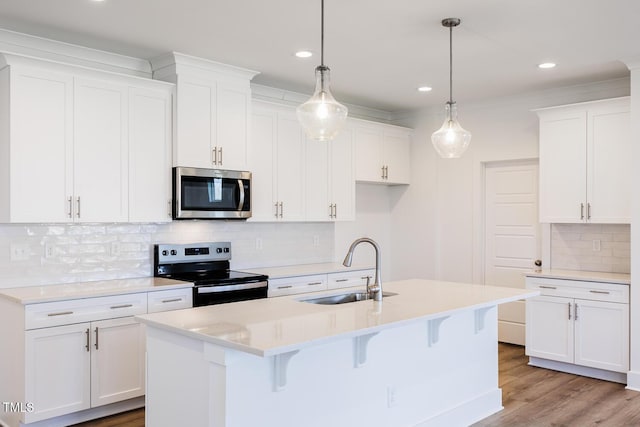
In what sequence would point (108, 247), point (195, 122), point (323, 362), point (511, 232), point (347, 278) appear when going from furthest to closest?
point (511, 232)
point (347, 278)
point (195, 122)
point (108, 247)
point (323, 362)

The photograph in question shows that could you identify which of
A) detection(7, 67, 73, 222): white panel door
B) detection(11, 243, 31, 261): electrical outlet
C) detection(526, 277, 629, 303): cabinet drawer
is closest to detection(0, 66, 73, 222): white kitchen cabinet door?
detection(7, 67, 73, 222): white panel door

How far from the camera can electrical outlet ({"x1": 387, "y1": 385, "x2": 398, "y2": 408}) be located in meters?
3.25

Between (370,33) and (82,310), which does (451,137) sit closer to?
(370,33)

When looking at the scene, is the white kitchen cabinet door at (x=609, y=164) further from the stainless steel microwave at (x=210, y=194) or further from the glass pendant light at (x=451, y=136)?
the stainless steel microwave at (x=210, y=194)

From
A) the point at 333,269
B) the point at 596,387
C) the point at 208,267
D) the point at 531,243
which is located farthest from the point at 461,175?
the point at 208,267

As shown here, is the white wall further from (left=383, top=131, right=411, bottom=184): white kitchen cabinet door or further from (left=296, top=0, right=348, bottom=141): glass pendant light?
(left=296, top=0, right=348, bottom=141): glass pendant light

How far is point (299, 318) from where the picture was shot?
2.75 m

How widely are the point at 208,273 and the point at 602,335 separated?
3377 mm

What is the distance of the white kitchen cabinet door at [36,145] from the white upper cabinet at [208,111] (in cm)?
82

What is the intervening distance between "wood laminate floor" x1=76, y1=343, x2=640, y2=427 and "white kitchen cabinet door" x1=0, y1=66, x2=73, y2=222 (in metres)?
1.49

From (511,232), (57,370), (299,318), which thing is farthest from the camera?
(511,232)

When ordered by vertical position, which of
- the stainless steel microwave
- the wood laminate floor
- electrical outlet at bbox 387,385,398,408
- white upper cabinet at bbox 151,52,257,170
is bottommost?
the wood laminate floor

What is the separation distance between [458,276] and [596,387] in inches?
80.9

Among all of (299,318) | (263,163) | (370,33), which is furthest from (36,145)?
(370,33)
